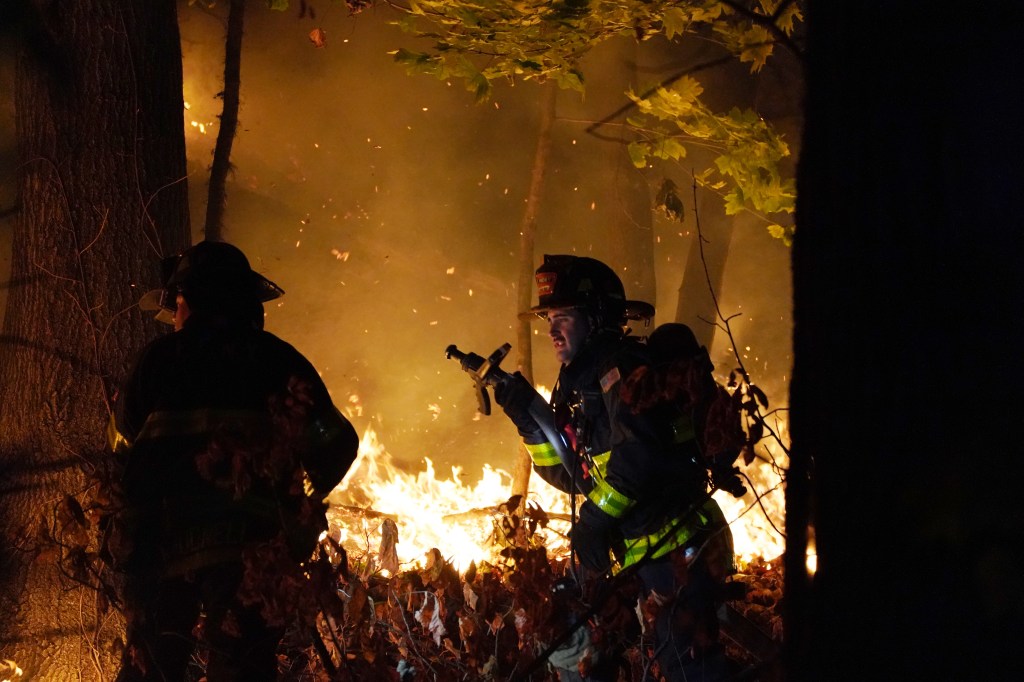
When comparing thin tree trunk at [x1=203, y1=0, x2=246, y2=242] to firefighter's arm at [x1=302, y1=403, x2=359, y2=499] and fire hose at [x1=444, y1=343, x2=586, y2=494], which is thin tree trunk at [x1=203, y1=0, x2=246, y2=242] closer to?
fire hose at [x1=444, y1=343, x2=586, y2=494]

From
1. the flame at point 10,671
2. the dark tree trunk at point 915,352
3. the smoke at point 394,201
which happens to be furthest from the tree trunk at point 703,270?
the dark tree trunk at point 915,352

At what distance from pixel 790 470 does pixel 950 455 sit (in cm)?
33

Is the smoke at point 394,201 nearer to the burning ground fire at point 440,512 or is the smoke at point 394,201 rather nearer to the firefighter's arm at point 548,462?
the burning ground fire at point 440,512

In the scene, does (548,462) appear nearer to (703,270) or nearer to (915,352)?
(915,352)

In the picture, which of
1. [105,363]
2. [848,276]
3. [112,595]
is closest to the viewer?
[848,276]

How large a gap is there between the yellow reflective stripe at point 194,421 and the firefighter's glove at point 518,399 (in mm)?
1431

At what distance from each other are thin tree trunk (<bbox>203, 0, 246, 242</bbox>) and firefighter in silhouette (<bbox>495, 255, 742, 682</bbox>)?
5.35 metres

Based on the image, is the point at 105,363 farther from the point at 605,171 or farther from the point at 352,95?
the point at 605,171

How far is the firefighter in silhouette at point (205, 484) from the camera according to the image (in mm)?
2996

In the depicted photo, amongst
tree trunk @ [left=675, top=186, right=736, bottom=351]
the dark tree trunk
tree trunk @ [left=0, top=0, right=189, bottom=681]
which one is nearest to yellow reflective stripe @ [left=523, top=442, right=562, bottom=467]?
tree trunk @ [left=0, top=0, right=189, bottom=681]

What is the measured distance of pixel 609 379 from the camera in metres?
3.65

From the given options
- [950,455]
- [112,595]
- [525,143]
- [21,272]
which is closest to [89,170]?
[21,272]

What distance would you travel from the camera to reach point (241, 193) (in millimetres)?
8789

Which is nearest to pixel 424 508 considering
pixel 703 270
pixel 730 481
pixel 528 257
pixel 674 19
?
pixel 528 257
